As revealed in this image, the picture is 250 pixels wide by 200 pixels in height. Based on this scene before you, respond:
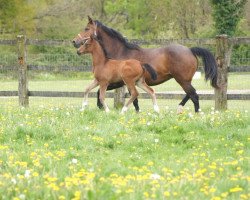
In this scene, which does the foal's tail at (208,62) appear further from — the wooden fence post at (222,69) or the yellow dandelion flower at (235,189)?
the yellow dandelion flower at (235,189)

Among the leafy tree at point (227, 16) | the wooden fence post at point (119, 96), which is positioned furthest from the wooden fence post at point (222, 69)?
the leafy tree at point (227, 16)

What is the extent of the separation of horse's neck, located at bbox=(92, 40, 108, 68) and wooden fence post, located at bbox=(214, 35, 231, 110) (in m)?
3.13

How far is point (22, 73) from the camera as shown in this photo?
16234mm

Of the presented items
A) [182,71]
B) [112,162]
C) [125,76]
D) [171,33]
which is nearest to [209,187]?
[112,162]

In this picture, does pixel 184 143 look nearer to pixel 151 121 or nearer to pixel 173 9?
pixel 151 121

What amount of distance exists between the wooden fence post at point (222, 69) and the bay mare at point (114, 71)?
8.50ft

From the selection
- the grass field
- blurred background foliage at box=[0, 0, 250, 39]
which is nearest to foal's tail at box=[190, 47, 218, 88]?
the grass field

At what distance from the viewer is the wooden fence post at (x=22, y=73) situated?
53.3ft

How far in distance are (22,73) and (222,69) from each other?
5619 mm

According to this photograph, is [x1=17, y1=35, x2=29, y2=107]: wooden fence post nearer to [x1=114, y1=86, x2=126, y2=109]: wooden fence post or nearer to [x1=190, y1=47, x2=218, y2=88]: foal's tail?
[x1=114, y1=86, x2=126, y2=109]: wooden fence post

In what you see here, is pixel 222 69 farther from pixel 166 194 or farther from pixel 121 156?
pixel 166 194

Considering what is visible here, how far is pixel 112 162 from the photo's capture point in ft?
22.3

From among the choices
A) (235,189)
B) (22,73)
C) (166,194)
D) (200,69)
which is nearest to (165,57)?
(200,69)

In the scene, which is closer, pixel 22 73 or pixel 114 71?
pixel 114 71
